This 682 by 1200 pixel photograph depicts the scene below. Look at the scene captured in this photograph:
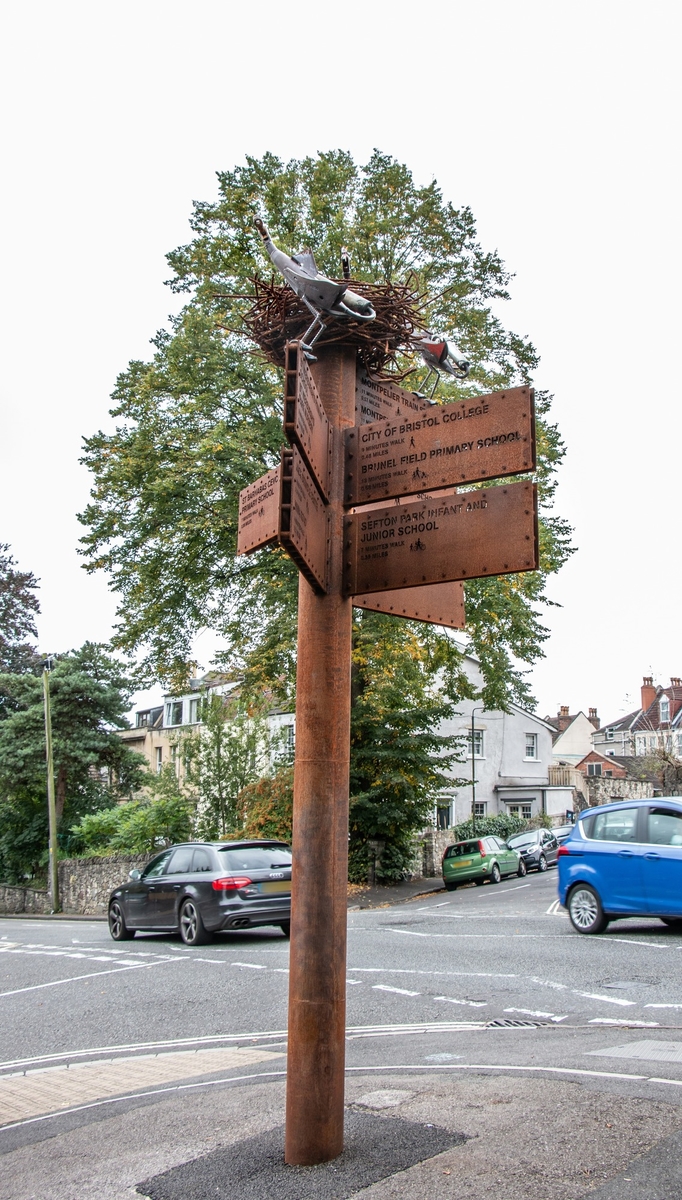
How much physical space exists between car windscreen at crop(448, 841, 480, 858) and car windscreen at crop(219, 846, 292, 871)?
1614 centimetres

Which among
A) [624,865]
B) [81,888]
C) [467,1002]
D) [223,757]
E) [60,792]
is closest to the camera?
[467,1002]

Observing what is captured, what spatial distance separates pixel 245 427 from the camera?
23047 mm

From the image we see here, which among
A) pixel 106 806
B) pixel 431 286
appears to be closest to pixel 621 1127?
pixel 431 286

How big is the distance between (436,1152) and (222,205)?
986 inches

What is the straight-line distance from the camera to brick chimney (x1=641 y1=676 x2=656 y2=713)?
8075cm

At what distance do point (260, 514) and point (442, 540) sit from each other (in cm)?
89

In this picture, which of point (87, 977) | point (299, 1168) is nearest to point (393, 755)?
point (87, 977)

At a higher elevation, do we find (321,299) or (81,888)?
(321,299)

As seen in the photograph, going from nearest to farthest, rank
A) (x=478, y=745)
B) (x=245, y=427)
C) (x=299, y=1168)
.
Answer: (x=299, y=1168) → (x=245, y=427) → (x=478, y=745)

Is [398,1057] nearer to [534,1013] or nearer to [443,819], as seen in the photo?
→ [534,1013]

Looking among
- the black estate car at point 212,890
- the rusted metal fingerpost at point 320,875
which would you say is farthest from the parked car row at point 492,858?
the rusted metal fingerpost at point 320,875

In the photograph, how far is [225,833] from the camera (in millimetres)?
30422

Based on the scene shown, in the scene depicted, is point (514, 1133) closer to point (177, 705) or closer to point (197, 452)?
point (197, 452)

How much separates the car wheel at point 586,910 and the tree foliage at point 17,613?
4053cm
